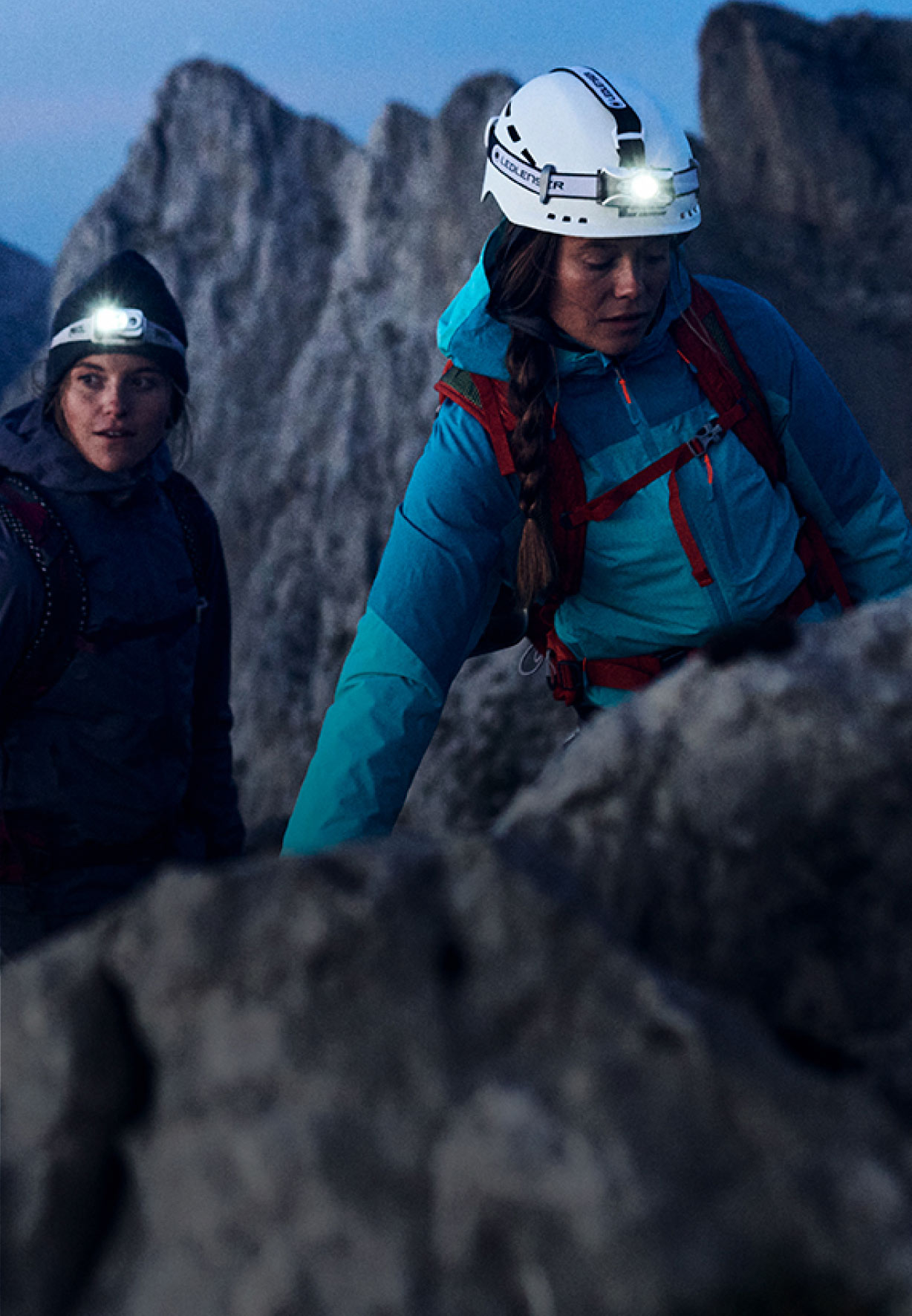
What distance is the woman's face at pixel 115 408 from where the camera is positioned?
4852 millimetres

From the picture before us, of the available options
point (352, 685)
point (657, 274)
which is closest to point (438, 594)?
point (352, 685)

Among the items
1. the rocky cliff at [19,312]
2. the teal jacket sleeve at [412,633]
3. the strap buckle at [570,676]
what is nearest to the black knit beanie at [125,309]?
the teal jacket sleeve at [412,633]

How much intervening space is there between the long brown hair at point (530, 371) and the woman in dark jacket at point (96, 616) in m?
1.99

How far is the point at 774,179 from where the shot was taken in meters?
19.1

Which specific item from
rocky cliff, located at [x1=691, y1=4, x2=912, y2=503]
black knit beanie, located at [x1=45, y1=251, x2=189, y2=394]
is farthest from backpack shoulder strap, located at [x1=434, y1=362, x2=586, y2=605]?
rocky cliff, located at [x1=691, y1=4, x2=912, y2=503]

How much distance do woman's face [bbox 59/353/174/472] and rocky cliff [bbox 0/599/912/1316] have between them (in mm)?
3530

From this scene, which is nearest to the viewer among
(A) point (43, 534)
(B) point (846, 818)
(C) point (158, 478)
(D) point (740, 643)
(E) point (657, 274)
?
(B) point (846, 818)

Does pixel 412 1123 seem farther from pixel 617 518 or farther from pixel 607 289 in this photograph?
pixel 607 289

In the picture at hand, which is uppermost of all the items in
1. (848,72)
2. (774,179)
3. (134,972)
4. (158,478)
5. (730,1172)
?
(134,972)

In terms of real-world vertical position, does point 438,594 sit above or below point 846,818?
below

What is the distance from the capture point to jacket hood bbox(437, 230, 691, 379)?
12.1ft

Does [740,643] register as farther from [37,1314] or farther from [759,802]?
[37,1314]

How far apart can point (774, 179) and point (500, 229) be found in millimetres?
17402

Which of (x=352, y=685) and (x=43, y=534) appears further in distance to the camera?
(x=43, y=534)
